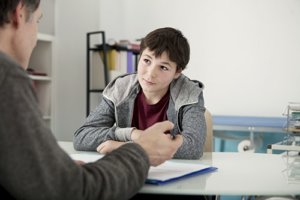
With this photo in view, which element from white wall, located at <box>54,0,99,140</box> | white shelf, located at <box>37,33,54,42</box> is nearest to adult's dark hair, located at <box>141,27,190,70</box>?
white shelf, located at <box>37,33,54,42</box>

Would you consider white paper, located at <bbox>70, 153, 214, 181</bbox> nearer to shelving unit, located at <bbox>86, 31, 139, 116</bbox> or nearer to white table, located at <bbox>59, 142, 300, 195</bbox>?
white table, located at <bbox>59, 142, 300, 195</bbox>

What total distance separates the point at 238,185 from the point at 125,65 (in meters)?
3.26

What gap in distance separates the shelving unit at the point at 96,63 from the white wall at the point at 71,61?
114mm

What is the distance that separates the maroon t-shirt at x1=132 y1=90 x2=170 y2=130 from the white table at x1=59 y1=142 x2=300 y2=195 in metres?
0.44

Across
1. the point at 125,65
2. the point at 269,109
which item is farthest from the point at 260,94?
the point at 125,65

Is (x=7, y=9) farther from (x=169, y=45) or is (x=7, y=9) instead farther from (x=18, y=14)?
(x=169, y=45)

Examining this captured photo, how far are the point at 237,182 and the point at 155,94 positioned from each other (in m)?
0.89

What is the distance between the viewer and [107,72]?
401 cm

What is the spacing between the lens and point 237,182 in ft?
3.43

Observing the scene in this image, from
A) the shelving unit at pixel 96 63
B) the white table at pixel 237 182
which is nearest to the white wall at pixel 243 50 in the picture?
the shelving unit at pixel 96 63

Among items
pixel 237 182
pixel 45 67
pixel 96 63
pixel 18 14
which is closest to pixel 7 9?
pixel 18 14

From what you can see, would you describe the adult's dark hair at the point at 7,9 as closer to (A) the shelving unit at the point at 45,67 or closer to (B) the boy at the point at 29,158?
(B) the boy at the point at 29,158

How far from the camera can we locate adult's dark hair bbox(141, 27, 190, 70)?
183 centimetres

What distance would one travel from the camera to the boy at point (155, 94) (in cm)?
177
